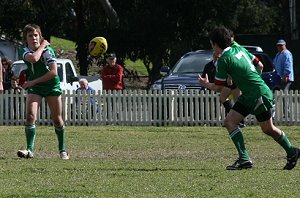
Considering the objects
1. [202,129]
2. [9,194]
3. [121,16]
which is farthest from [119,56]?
[9,194]

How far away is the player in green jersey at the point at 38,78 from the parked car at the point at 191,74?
10.2 m

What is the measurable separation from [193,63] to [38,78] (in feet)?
38.8

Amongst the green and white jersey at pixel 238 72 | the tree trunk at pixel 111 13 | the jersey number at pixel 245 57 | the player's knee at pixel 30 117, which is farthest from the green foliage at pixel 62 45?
the green and white jersey at pixel 238 72

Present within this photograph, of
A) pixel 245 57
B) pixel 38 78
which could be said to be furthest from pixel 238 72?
pixel 38 78

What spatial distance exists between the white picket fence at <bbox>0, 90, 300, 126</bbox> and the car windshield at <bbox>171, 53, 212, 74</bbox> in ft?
4.80

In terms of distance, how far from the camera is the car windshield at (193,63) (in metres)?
26.0

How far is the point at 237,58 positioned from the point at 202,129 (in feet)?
31.9

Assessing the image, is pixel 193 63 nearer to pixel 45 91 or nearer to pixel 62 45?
pixel 45 91

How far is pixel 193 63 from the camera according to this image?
Answer: 26297 millimetres

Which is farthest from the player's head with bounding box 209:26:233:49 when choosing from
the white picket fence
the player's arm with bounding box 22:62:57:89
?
the white picket fence

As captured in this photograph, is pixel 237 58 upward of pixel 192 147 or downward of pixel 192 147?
upward

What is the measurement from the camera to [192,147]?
17766 mm

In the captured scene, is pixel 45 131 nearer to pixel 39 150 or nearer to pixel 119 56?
pixel 39 150

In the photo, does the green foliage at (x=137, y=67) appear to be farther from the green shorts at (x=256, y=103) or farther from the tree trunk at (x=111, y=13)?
the green shorts at (x=256, y=103)
